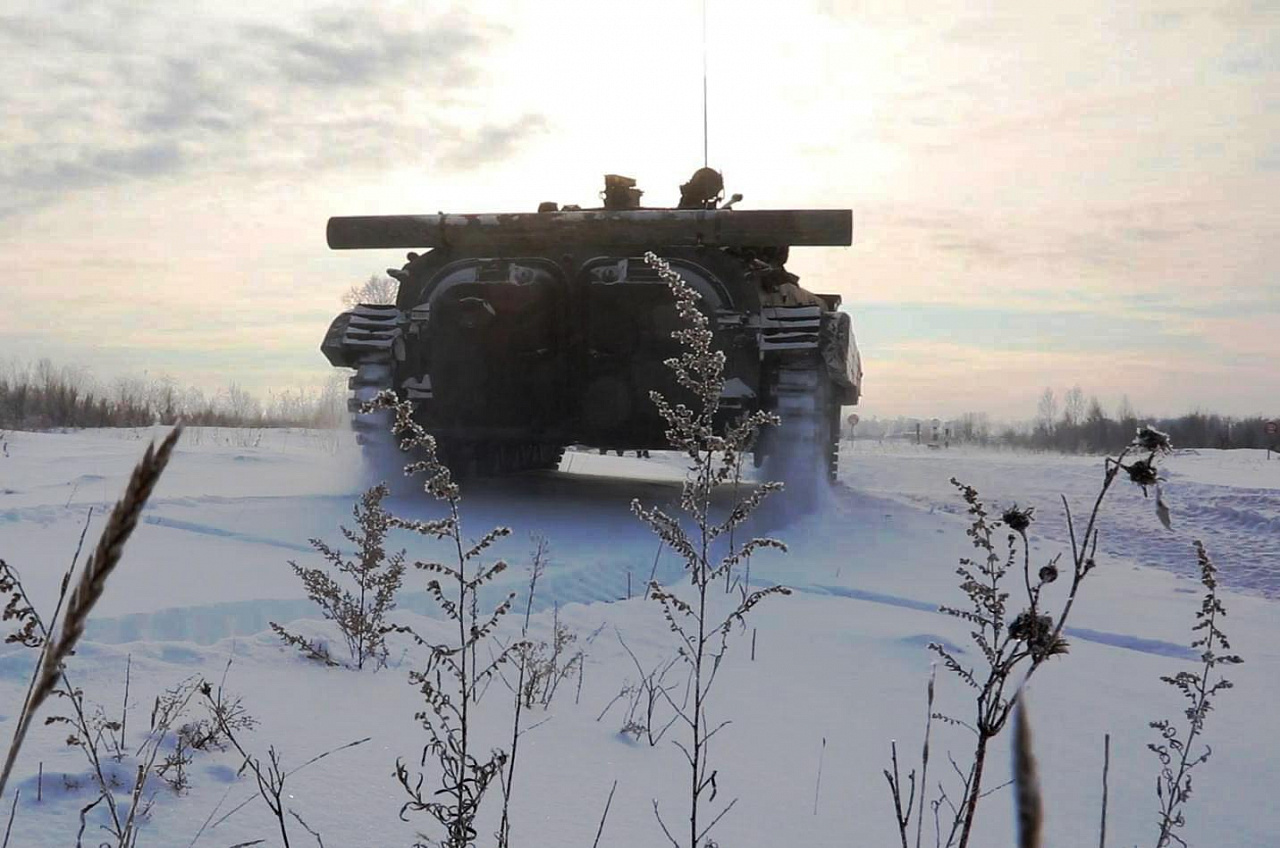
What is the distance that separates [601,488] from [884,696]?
7124 mm

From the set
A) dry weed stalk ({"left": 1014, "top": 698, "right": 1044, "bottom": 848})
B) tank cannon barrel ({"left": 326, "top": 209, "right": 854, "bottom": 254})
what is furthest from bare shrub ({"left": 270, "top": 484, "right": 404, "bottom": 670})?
tank cannon barrel ({"left": 326, "top": 209, "right": 854, "bottom": 254})

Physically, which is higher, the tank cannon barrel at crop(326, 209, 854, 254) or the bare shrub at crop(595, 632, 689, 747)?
the tank cannon barrel at crop(326, 209, 854, 254)

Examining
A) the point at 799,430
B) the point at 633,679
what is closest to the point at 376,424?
the point at 799,430

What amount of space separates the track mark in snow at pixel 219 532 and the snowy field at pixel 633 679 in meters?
0.03

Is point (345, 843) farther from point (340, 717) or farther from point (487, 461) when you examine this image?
point (487, 461)

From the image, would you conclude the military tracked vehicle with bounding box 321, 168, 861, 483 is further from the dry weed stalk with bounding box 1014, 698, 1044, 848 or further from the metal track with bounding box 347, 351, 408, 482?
the dry weed stalk with bounding box 1014, 698, 1044, 848

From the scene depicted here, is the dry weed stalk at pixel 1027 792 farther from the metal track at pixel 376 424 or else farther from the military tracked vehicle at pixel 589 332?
the metal track at pixel 376 424

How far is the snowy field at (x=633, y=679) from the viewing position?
89.0 inches

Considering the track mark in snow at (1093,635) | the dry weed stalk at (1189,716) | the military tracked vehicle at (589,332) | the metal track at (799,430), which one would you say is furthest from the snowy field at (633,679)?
the military tracked vehicle at (589,332)

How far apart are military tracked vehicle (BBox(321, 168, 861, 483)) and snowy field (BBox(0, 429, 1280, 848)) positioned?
848mm

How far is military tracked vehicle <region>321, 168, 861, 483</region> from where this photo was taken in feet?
26.8

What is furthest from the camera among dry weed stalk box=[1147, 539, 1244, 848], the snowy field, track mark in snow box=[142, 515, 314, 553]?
track mark in snow box=[142, 515, 314, 553]

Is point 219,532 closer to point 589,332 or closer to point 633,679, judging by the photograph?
point 589,332

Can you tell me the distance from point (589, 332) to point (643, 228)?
1.03m
